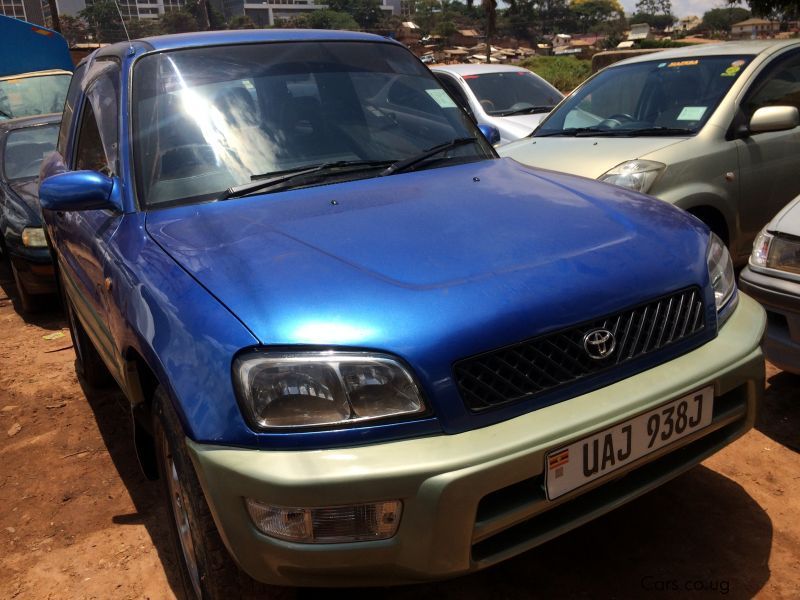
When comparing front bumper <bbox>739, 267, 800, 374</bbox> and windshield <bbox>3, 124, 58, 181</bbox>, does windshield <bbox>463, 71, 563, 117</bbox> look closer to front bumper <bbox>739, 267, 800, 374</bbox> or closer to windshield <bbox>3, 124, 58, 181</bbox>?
windshield <bbox>3, 124, 58, 181</bbox>

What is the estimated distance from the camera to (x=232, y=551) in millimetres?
1771

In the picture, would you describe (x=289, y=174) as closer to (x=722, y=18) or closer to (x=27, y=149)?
(x=27, y=149)

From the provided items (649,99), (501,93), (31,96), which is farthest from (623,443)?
(31,96)

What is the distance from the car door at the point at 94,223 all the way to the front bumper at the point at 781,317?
261 centimetres

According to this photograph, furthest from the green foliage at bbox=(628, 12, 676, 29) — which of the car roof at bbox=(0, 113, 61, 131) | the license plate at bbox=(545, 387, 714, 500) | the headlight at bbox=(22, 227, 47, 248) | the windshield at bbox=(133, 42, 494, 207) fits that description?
the license plate at bbox=(545, 387, 714, 500)

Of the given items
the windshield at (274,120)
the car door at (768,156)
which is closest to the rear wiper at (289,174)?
the windshield at (274,120)

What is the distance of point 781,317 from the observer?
10.6 ft

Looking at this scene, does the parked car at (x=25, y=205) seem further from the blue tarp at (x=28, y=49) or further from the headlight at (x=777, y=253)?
the blue tarp at (x=28, y=49)

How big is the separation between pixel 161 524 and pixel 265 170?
1.40m

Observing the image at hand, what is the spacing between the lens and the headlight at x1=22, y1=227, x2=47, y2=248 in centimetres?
593

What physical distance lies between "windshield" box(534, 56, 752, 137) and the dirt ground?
1891 millimetres

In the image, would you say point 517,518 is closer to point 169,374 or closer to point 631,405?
point 631,405

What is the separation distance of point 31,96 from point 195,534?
11.7 m

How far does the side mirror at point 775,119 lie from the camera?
4.42 metres
